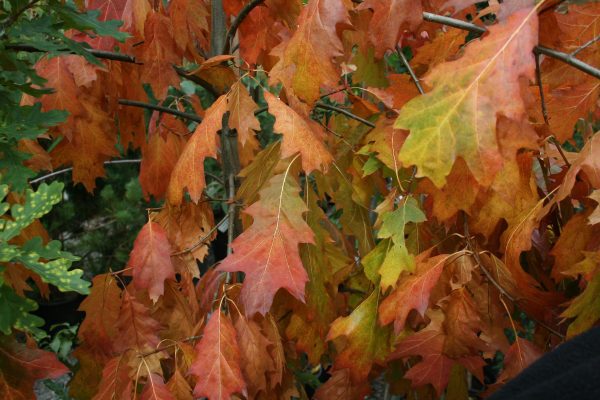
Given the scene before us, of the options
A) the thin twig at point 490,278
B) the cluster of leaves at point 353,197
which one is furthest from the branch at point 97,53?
the thin twig at point 490,278

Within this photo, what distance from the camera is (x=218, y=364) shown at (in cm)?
103

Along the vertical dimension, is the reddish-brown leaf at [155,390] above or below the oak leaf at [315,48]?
below

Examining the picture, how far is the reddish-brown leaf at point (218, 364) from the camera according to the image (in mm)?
1029

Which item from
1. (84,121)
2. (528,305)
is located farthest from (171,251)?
(528,305)

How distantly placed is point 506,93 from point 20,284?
3.55ft

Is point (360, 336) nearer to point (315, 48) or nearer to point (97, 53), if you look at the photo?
point (315, 48)

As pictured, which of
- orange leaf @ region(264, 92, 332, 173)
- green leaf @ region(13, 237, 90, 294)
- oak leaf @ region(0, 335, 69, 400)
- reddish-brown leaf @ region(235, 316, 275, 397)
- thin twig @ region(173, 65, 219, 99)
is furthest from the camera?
thin twig @ region(173, 65, 219, 99)

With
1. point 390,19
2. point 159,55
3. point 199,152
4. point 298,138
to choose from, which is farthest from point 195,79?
point 390,19

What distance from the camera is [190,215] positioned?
4.36ft

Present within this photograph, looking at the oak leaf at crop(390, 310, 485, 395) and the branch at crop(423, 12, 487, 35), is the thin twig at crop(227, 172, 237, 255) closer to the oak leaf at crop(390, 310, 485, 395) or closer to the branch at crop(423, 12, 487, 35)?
the oak leaf at crop(390, 310, 485, 395)

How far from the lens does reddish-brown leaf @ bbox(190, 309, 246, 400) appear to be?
1.03 m

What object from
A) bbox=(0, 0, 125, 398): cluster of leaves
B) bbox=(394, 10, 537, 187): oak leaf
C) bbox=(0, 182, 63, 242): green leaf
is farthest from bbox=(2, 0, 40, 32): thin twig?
bbox=(394, 10, 537, 187): oak leaf

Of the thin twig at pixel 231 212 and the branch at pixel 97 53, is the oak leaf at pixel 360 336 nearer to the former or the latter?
the thin twig at pixel 231 212

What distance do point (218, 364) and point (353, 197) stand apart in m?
0.40
